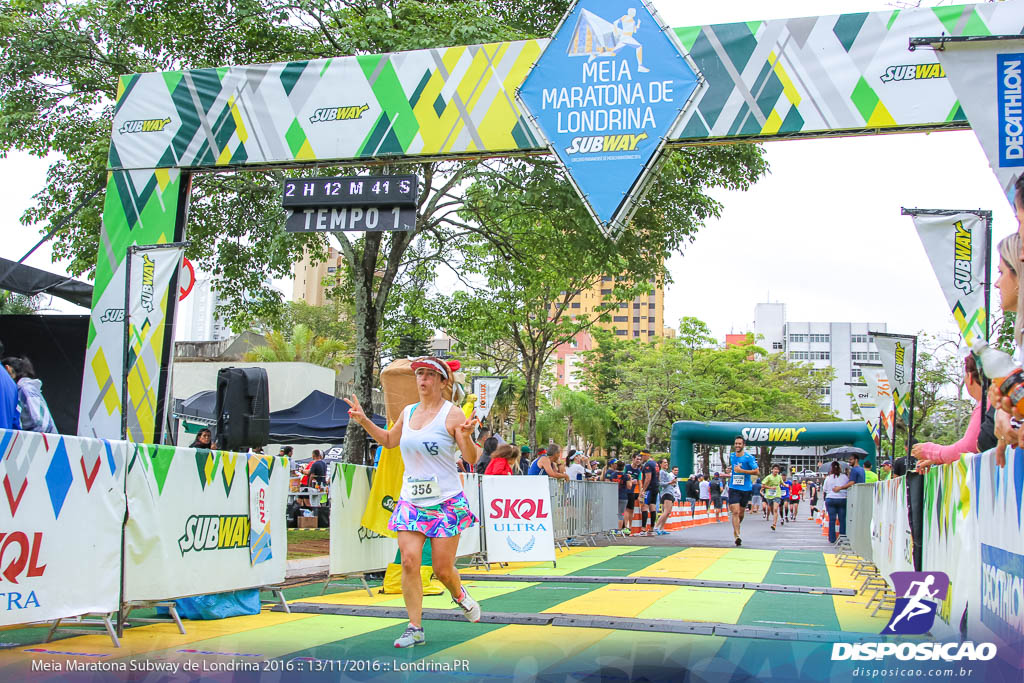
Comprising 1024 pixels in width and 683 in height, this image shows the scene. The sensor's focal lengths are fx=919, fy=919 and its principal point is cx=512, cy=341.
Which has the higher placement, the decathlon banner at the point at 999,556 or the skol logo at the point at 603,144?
the skol logo at the point at 603,144

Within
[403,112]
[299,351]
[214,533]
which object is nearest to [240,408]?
[214,533]

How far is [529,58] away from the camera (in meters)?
9.25

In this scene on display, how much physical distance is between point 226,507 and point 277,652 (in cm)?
187

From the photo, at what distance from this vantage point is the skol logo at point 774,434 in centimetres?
3594

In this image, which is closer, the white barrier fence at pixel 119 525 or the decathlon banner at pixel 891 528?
the white barrier fence at pixel 119 525

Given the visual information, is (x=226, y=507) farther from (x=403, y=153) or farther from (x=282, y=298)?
(x=282, y=298)

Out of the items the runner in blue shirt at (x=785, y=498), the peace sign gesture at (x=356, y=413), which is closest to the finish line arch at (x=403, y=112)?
the peace sign gesture at (x=356, y=413)

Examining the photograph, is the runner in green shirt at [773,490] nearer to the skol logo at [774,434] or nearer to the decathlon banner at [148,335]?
the skol logo at [774,434]

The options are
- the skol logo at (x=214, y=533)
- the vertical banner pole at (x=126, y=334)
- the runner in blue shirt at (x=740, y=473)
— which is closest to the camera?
the skol logo at (x=214, y=533)

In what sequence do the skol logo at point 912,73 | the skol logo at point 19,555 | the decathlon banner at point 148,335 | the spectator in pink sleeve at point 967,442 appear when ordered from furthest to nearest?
the decathlon banner at point 148,335 → the skol logo at point 912,73 → the spectator in pink sleeve at point 967,442 → the skol logo at point 19,555

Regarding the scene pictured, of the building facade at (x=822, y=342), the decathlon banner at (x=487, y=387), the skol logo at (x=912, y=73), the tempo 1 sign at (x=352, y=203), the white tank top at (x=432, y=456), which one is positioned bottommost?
the white tank top at (x=432, y=456)

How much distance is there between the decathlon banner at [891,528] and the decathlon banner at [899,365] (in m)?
1.09

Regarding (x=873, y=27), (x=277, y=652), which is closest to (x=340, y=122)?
(x=873, y=27)

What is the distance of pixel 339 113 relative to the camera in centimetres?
976
